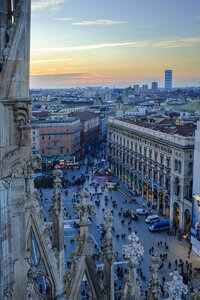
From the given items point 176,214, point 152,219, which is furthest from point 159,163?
point 152,219

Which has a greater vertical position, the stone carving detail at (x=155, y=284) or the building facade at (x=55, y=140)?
the stone carving detail at (x=155, y=284)

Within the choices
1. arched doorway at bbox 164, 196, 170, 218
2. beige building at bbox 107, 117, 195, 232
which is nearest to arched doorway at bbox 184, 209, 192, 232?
beige building at bbox 107, 117, 195, 232

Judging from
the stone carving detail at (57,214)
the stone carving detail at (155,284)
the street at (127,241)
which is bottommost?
the street at (127,241)

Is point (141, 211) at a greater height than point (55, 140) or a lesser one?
lesser

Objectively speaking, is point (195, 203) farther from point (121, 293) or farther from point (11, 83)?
point (11, 83)

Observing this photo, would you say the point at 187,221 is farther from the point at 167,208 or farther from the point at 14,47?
the point at 14,47

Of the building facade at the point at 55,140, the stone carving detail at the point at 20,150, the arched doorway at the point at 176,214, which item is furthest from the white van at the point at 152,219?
the stone carving detail at the point at 20,150

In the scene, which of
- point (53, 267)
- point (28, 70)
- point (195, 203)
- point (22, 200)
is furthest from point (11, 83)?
point (195, 203)

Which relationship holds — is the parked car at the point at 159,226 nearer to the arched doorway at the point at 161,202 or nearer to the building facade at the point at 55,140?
the arched doorway at the point at 161,202

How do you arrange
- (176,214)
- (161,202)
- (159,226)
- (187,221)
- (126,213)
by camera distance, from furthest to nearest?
(161,202)
(126,213)
(176,214)
(187,221)
(159,226)
